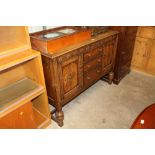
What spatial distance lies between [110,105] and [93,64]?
0.62 m

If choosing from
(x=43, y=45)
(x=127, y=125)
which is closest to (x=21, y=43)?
(x=43, y=45)

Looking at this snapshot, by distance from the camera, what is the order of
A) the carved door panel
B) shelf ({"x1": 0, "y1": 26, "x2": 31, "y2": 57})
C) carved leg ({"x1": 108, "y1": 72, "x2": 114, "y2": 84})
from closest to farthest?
shelf ({"x1": 0, "y1": 26, "x2": 31, "y2": 57})
the carved door panel
carved leg ({"x1": 108, "y1": 72, "x2": 114, "y2": 84})

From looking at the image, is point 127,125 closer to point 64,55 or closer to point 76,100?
point 76,100

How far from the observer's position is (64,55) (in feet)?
4.66

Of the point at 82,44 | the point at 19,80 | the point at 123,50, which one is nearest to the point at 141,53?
the point at 123,50

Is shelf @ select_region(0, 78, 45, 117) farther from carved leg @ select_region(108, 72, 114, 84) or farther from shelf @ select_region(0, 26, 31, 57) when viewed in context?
carved leg @ select_region(108, 72, 114, 84)

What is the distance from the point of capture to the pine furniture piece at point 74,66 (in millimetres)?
1433

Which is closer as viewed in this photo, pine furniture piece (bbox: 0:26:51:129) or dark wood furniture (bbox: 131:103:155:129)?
dark wood furniture (bbox: 131:103:155:129)

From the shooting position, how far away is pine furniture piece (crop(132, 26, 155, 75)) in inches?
98.1

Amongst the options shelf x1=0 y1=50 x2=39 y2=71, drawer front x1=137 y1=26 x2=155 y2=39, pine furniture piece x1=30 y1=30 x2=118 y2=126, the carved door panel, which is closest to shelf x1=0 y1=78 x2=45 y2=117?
pine furniture piece x1=30 y1=30 x2=118 y2=126

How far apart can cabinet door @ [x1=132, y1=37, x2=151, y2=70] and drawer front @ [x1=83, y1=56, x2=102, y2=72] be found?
1059 mm

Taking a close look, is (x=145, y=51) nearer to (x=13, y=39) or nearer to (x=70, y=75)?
(x=70, y=75)

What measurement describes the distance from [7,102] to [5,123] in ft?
0.57

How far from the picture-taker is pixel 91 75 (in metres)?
1.95
